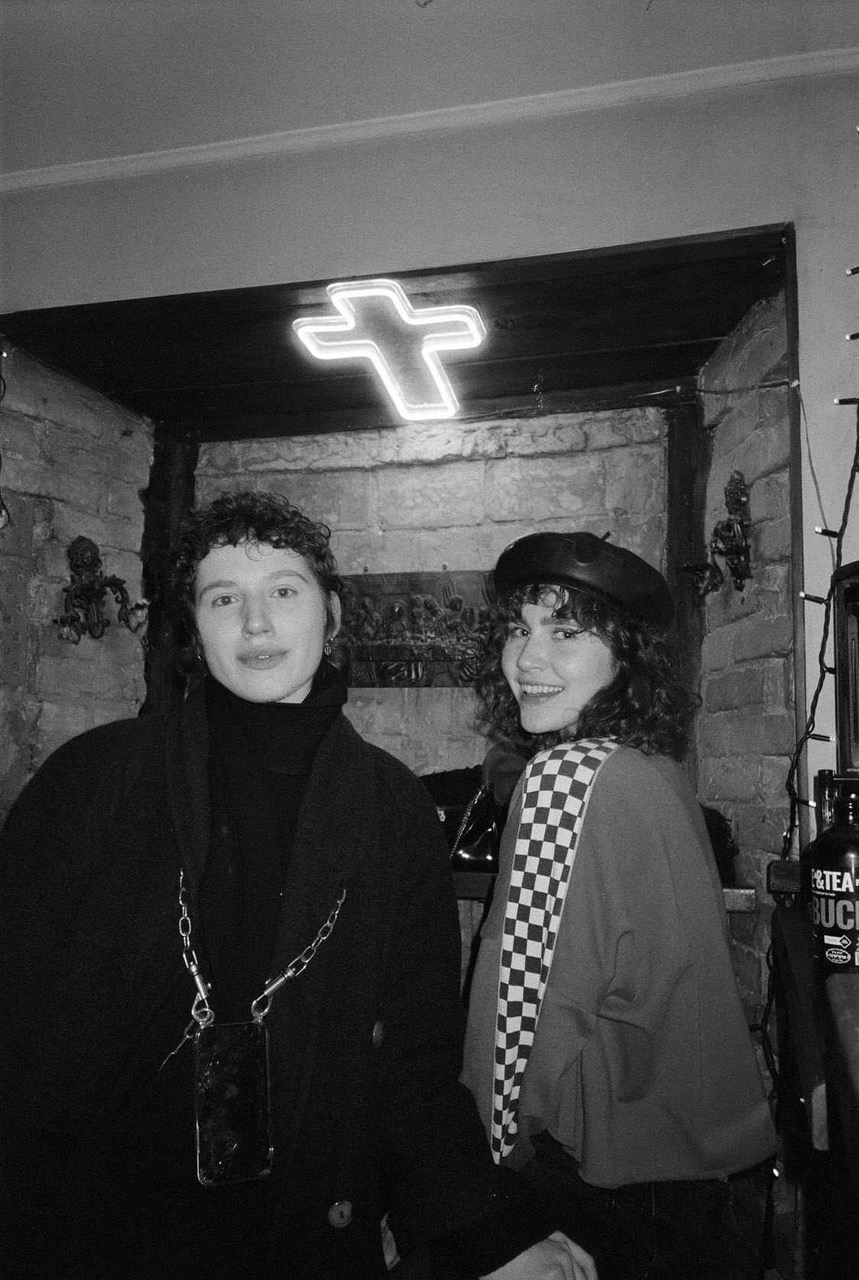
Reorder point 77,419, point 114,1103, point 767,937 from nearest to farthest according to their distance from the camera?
point 114,1103 < point 767,937 < point 77,419

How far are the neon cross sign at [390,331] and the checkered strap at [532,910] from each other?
4.32 ft

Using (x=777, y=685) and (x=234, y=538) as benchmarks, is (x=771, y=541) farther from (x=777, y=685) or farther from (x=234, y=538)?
(x=234, y=538)

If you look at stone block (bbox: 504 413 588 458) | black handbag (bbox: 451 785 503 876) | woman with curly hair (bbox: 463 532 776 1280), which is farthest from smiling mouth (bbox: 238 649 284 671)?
stone block (bbox: 504 413 588 458)

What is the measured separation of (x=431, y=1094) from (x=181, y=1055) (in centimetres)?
33

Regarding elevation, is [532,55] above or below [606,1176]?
above

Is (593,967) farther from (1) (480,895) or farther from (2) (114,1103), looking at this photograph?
(1) (480,895)

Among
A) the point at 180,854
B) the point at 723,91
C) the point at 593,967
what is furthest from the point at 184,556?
the point at 723,91

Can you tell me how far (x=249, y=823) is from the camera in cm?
119

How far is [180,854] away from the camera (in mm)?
1100

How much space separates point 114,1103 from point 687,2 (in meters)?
2.17


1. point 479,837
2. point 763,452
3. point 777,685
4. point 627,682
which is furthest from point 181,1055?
→ point 763,452

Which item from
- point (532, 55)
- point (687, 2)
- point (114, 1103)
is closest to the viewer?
point (114, 1103)

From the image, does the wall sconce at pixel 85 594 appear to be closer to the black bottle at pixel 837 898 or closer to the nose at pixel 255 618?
the nose at pixel 255 618

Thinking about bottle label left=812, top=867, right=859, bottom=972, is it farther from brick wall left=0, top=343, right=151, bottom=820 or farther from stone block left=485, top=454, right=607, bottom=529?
brick wall left=0, top=343, right=151, bottom=820
